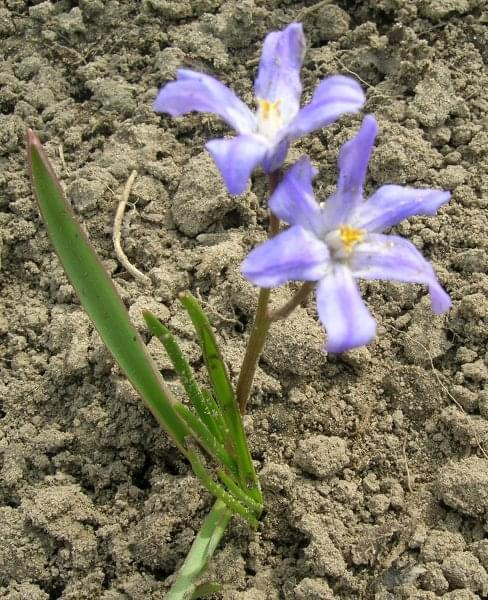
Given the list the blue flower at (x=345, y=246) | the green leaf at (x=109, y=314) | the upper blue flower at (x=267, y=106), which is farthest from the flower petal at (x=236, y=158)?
the green leaf at (x=109, y=314)

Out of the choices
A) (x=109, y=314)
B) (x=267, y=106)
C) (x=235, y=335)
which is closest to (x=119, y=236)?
(x=235, y=335)

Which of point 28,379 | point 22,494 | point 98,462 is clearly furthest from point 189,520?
point 28,379

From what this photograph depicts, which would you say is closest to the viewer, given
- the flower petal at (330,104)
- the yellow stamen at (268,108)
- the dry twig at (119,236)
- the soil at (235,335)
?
the flower petal at (330,104)

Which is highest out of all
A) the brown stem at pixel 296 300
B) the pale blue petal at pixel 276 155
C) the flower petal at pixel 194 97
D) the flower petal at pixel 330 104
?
the flower petal at pixel 194 97

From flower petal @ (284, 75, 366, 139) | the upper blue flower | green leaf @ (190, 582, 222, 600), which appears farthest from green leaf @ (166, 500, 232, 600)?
flower petal @ (284, 75, 366, 139)

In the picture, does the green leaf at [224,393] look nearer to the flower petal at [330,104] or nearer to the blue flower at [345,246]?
the blue flower at [345,246]

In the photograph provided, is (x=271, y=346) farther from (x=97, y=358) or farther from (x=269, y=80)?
(x=269, y=80)
